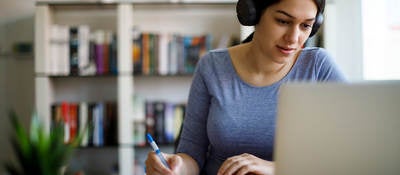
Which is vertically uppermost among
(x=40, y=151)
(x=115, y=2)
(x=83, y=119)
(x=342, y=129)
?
(x=115, y=2)

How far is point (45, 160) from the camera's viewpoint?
258 centimetres

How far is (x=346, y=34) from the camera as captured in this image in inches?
113

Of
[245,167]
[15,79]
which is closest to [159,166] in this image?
[245,167]

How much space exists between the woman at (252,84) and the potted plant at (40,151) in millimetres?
1551

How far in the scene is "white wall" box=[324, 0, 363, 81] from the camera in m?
2.77

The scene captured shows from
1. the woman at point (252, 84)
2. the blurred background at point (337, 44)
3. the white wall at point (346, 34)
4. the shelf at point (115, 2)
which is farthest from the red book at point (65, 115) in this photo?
the woman at point (252, 84)

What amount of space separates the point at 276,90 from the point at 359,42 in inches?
67.0

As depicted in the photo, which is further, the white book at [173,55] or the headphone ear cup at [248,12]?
the white book at [173,55]

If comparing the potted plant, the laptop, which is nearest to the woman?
the laptop

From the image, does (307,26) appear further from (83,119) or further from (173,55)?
(83,119)

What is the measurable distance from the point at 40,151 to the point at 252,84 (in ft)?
5.64

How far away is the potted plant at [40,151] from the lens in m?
2.58

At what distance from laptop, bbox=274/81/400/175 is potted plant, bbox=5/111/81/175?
223cm

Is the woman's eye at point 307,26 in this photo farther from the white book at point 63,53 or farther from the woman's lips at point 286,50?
the white book at point 63,53
